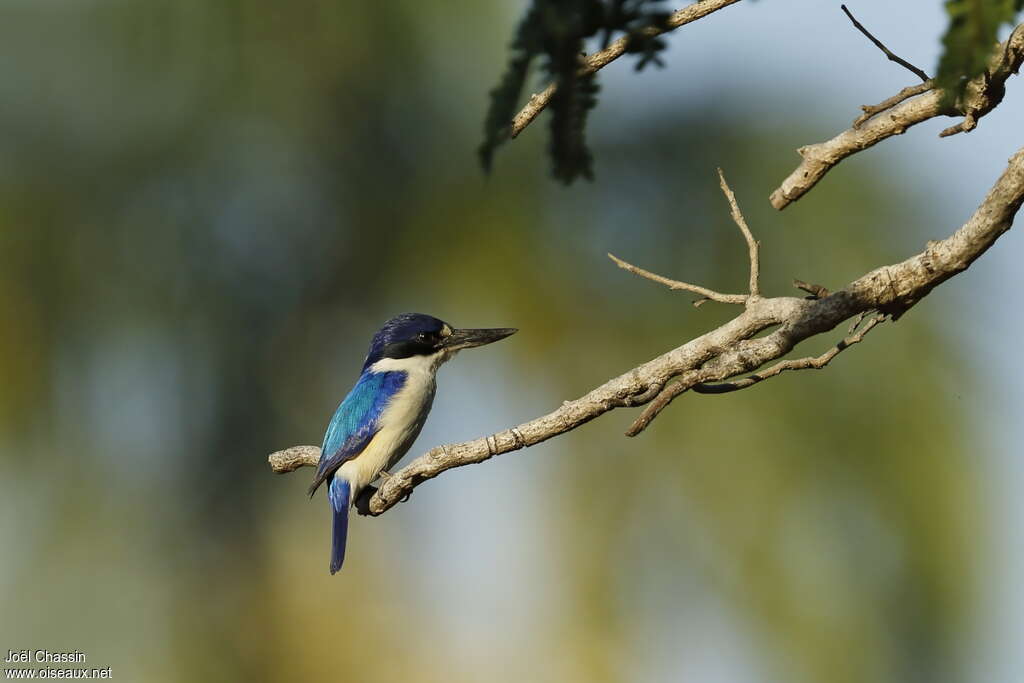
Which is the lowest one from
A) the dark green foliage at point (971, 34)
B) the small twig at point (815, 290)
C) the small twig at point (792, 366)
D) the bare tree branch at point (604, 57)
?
the small twig at point (792, 366)

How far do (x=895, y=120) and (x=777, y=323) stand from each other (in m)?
0.63

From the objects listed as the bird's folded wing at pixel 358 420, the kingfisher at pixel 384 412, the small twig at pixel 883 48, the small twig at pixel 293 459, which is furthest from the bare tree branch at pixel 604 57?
the bird's folded wing at pixel 358 420

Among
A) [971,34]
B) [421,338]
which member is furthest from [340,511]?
[971,34]

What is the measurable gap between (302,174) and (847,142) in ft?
32.6

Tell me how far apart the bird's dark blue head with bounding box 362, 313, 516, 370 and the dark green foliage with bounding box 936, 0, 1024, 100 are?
410 centimetres

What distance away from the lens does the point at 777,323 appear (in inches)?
131

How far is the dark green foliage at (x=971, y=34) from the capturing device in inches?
66.2

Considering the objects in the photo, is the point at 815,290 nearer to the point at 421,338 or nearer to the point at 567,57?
the point at 567,57

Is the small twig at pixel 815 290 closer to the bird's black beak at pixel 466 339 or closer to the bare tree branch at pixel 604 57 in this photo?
the bare tree branch at pixel 604 57

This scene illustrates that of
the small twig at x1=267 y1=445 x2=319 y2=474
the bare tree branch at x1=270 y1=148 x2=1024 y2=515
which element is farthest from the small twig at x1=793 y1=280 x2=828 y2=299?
the small twig at x1=267 y1=445 x2=319 y2=474

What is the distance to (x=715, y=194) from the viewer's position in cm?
1055

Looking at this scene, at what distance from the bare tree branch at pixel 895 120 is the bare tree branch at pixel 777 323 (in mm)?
230

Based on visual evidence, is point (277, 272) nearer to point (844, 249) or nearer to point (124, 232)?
point (124, 232)

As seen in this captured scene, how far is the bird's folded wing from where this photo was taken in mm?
5426
